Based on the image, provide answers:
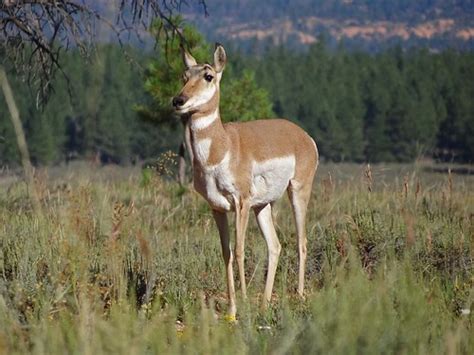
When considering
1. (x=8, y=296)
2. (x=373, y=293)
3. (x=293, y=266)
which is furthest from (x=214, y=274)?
(x=373, y=293)

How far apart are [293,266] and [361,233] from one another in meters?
0.77

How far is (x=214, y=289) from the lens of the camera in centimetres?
939

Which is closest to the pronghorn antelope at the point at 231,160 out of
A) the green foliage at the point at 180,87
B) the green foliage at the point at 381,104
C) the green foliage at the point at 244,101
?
the green foliage at the point at 180,87

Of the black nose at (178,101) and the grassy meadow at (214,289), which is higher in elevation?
the black nose at (178,101)

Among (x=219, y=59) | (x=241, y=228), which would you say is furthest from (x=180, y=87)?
(x=241, y=228)

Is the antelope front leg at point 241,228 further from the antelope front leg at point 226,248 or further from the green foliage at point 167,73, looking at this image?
the green foliage at point 167,73

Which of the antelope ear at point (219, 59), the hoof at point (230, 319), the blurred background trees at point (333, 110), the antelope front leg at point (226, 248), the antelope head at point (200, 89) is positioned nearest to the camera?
the hoof at point (230, 319)

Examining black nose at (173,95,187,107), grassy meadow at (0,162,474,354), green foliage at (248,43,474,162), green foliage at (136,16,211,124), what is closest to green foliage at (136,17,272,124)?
green foliage at (136,16,211,124)

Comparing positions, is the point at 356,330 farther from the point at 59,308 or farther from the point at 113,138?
the point at 113,138

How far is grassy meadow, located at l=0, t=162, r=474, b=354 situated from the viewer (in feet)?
18.6

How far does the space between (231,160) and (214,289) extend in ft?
4.42

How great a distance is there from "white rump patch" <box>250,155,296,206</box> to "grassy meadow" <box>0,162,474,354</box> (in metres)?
0.72

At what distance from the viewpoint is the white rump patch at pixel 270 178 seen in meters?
9.01

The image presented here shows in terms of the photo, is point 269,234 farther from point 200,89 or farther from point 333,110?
point 333,110
